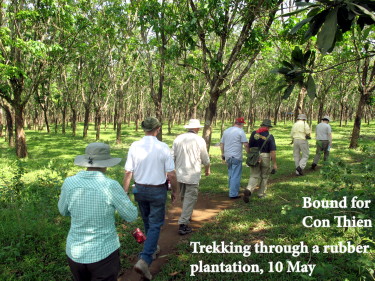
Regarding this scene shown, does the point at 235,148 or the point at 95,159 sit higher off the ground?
the point at 95,159

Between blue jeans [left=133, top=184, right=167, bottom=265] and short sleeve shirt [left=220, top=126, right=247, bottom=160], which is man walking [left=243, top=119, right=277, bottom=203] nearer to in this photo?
short sleeve shirt [left=220, top=126, right=247, bottom=160]

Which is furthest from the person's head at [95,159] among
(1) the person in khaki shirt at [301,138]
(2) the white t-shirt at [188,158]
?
(1) the person in khaki shirt at [301,138]

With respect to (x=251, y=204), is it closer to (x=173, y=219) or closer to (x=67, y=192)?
(x=173, y=219)

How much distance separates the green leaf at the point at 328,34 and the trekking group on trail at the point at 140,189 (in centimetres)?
214

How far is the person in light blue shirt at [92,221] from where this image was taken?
100.0 inches

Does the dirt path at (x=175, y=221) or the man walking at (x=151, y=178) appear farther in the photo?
the dirt path at (x=175, y=221)

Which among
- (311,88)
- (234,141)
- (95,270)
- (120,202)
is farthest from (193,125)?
(95,270)

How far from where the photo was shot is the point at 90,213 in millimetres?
2557

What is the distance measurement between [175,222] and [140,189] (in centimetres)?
225

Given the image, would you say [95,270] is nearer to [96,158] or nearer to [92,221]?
[92,221]

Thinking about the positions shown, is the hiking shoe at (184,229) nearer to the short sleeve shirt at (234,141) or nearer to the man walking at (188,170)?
the man walking at (188,170)

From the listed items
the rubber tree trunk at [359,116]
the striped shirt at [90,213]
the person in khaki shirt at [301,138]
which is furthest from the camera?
the rubber tree trunk at [359,116]

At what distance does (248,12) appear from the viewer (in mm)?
9070

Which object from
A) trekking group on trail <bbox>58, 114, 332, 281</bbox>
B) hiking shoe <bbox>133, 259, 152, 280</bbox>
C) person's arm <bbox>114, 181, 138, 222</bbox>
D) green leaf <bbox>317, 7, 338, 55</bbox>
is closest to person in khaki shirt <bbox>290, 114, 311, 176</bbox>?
trekking group on trail <bbox>58, 114, 332, 281</bbox>
